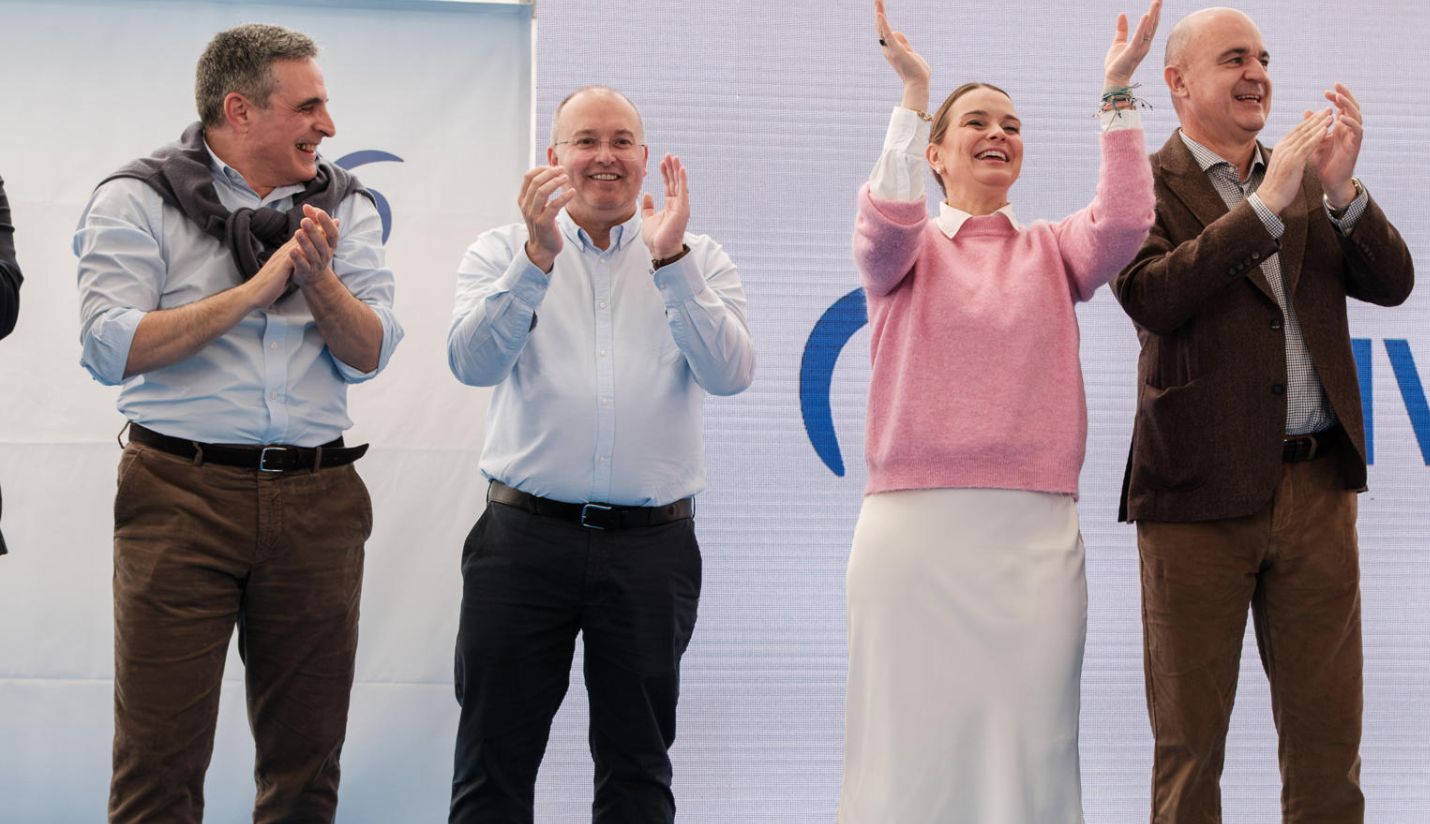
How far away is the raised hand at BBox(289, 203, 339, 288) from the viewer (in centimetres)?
252

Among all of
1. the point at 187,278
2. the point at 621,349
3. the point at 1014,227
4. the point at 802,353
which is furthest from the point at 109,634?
the point at 1014,227

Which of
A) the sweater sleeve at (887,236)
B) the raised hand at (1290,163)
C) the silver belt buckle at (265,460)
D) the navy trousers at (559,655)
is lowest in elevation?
the navy trousers at (559,655)

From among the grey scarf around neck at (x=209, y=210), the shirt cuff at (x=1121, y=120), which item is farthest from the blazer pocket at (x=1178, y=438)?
the grey scarf around neck at (x=209, y=210)

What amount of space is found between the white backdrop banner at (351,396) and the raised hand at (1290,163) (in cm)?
186

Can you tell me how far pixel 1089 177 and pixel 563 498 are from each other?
181 centimetres

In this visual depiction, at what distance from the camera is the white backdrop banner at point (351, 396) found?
11.2 ft

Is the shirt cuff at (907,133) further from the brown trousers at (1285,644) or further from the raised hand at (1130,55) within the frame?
the brown trousers at (1285,644)

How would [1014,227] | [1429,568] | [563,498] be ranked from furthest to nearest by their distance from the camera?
[1429,568], [563,498], [1014,227]

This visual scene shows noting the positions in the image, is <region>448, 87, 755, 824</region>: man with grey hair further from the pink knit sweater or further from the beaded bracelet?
the beaded bracelet

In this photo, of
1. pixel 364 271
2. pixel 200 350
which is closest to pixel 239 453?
pixel 200 350

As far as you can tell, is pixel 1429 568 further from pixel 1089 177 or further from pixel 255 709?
pixel 255 709

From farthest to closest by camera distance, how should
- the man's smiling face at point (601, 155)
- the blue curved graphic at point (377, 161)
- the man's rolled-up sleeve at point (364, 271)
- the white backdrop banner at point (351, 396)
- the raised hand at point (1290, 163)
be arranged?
1. the blue curved graphic at point (377, 161)
2. the white backdrop banner at point (351, 396)
3. the man's smiling face at point (601, 155)
4. the man's rolled-up sleeve at point (364, 271)
5. the raised hand at point (1290, 163)

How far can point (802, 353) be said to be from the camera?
143 inches

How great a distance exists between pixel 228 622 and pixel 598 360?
876mm
